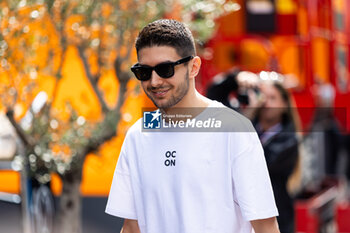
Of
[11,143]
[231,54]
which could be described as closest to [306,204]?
[231,54]

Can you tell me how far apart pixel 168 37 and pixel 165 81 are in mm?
131

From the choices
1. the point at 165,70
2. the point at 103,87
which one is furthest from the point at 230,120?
the point at 103,87

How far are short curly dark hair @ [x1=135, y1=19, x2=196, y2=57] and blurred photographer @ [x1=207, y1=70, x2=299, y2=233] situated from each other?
2323 millimetres

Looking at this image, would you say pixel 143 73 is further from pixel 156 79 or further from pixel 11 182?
pixel 11 182

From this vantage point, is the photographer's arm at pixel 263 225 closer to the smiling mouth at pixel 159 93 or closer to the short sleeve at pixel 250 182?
the short sleeve at pixel 250 182

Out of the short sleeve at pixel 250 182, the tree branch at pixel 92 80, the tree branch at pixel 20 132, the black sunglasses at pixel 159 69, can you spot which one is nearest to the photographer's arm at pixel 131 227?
the short sleeve at pixel 250 182

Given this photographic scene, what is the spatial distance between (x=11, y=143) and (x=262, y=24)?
2581 mm

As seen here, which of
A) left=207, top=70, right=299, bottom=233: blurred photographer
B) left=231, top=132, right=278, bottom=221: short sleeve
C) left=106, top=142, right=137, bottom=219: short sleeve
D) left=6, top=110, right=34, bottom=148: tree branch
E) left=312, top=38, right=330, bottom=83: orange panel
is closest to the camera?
left=231, top=132, right=278, bottom=221: short sleeve

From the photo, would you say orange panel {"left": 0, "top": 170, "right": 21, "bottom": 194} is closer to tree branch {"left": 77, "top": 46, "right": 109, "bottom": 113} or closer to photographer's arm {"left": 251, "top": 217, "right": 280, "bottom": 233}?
tree branch {"left": 77, "top": 46, "right": 109, "bottom": 113}

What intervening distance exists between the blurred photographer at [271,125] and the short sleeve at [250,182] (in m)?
2.34

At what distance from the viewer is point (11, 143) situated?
5578 mm

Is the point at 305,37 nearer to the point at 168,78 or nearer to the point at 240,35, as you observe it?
the point at 240,35

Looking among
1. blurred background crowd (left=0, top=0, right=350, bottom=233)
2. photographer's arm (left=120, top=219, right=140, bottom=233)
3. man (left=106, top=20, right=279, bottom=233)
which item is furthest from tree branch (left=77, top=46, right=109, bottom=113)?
man (left=106, top=20, right=279, bottom=233)

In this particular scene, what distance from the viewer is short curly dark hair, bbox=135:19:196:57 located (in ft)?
6.92
